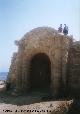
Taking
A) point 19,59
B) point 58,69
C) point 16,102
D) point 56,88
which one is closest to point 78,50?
point 58,69

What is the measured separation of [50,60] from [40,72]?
3081mm

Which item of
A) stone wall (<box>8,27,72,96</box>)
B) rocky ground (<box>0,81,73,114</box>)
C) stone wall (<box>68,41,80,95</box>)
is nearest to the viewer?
rocky ground (<box>0,81,73,114</box>)

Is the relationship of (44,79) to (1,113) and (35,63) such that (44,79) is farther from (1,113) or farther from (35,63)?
(1,113)

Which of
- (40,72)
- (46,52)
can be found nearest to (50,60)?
(46,52)

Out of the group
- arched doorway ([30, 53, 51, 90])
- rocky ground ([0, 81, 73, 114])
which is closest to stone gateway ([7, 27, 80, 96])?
arched doorway ([30, 53, 51, 90])

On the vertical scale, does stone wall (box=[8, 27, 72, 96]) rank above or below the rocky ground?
above

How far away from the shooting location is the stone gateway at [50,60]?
1573cm

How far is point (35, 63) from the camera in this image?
18672mm

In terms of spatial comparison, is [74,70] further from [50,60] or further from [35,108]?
[35,108]

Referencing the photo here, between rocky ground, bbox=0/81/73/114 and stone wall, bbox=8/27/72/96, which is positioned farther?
stone wall, bbox=8/27/72/96

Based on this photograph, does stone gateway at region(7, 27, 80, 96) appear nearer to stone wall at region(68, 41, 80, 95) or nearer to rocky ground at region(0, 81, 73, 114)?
stone wall at region(68, 41, 80, 95)

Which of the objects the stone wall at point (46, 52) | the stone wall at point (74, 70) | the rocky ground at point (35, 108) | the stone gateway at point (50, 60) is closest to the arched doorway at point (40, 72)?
the stone gateway at point (50, 60)

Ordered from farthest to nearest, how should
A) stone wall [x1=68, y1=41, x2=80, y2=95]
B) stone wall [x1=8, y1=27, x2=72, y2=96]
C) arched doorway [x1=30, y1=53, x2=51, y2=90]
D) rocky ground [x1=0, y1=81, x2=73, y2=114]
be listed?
1. arched doorway [x1=30, y1=53, x2=51, y2=90]
2. stone wall [x1=68, y1=41, x2=80, y2=95]
3. stone wall [x1=8, y1=27, x2=72, y2=96]
4. rocky ground [x1=0, y1=81, x2=73, y2=114]

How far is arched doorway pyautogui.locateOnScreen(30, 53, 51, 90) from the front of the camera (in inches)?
725
